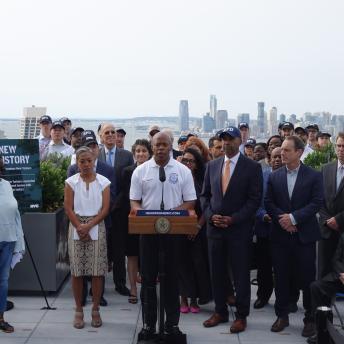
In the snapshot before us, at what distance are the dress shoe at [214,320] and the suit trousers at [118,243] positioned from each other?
65.1 inches

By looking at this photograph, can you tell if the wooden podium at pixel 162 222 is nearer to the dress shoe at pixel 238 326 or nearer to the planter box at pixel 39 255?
the dress shoe at pixel 238 326

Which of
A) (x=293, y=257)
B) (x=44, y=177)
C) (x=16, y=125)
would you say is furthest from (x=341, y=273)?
(x=16, y=125)

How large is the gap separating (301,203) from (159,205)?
1.48 metres

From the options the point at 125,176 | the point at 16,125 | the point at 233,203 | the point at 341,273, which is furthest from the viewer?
the point at 16,125

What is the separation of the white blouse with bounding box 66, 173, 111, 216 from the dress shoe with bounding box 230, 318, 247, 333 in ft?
5.96

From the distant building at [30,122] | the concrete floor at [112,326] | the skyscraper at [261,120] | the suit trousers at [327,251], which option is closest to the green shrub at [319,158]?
the suit trousers at [327,251]

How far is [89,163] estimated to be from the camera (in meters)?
7.14

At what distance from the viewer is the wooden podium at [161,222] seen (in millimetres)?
5871

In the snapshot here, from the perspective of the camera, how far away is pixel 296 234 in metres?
6.86

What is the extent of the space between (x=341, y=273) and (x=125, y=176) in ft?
9.60

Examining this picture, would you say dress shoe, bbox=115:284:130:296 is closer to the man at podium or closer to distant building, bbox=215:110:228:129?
the man at podium

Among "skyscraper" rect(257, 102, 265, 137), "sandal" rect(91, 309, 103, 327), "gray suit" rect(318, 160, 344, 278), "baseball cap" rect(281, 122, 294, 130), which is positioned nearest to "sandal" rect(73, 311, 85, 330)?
"sandal" rect(91, 309, 103, 327)

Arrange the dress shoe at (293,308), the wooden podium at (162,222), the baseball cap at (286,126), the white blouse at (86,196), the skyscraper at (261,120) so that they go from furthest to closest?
1. the skyscraper at (261,120)
2. the baseball cap at (286,126)
3. the dress shoe at (293,308)
4. the white blouse at (86,196)
5. the wooden podium at (162,222)

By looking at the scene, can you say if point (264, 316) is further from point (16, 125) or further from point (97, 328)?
point (16, 125)
